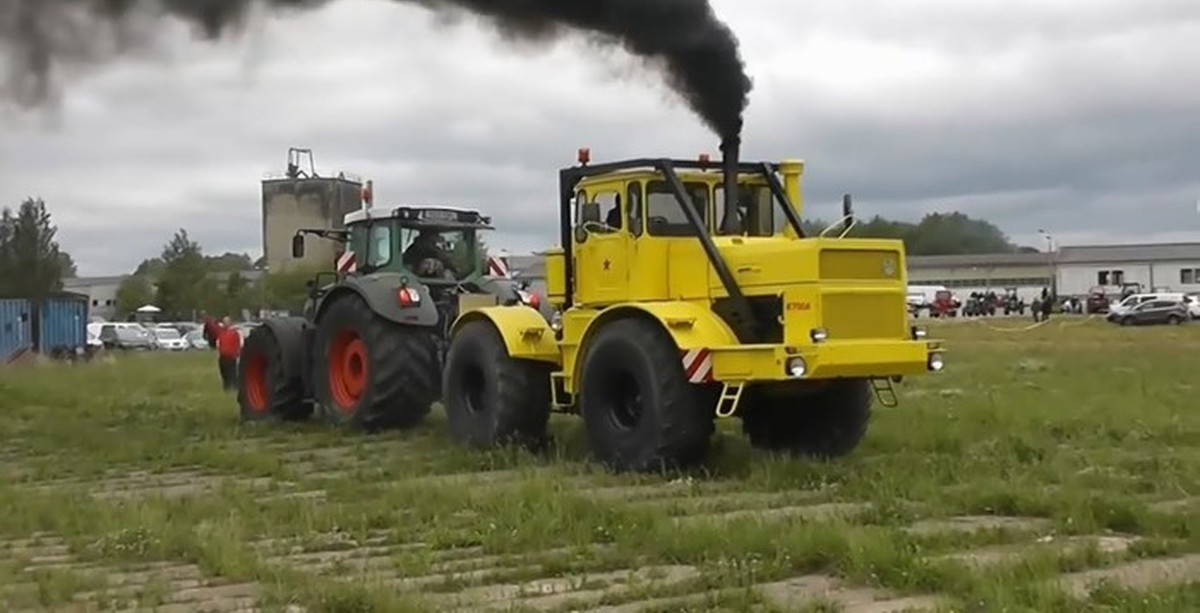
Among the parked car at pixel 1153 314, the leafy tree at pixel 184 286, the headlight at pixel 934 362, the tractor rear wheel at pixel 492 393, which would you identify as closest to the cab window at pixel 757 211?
the headlight at pixel 934 362

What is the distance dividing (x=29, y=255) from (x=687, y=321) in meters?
49.9

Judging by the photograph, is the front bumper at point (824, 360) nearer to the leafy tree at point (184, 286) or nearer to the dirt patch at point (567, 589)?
the dirt patch at point (567, 589)

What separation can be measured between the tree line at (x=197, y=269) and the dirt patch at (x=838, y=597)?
17.6 ft

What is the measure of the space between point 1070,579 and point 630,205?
6.01 metres

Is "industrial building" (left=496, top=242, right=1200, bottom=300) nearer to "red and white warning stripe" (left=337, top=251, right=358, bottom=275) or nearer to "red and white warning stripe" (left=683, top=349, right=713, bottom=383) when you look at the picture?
"red and white warning stripe" (left=337, top=251, right=358, bottom=275)

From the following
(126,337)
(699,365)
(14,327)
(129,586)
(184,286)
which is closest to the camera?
(129,586)

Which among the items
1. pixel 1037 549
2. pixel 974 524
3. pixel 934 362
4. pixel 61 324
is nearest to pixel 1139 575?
pixel 1037 549

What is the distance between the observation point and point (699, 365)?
11422mm

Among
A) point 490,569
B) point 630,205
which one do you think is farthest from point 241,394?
point 490,569

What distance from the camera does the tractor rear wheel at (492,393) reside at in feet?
44.4

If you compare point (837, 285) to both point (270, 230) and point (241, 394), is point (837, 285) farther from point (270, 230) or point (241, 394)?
point (270, 230)

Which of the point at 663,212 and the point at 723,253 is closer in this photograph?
the point at 723,253

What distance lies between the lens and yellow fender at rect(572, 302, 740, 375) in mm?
11516

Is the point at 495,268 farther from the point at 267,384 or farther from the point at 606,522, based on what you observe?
the point at 606,522
